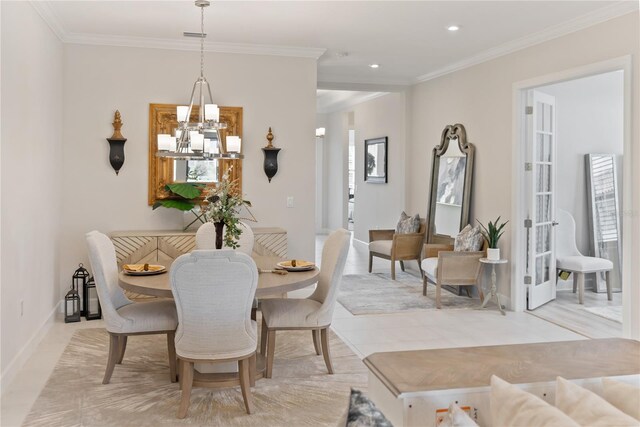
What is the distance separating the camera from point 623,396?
1.47 meters

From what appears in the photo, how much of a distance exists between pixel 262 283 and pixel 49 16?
2.97m

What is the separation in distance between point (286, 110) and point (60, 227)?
2.50 m

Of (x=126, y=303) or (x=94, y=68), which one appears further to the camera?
(x=94, y=68)

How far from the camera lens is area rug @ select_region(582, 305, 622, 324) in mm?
5430

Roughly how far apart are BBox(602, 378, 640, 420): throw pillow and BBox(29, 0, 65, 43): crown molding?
14.4ft

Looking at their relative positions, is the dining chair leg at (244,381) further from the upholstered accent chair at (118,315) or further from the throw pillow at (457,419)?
the throw pillow at (457,419)

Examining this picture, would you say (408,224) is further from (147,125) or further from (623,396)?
(623,396)

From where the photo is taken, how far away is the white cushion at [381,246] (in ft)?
24.7

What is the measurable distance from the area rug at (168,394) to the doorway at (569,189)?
7.82 ft

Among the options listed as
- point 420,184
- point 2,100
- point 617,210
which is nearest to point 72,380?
point 2,100

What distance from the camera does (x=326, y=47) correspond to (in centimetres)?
580

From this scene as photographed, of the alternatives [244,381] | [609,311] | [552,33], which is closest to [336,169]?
[609,311]

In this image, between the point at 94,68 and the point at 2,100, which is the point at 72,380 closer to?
the point at 2,100

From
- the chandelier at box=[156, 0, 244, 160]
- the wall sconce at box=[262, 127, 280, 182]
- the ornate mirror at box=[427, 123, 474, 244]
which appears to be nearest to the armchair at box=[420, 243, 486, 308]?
the ornate mirror at box=[427, 123, 474, 244]
